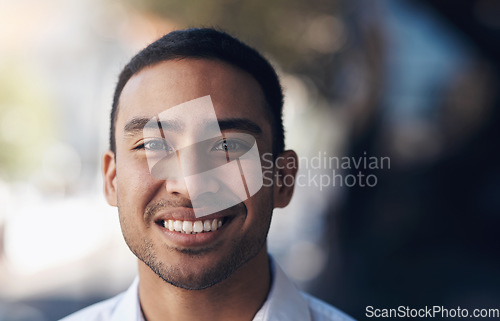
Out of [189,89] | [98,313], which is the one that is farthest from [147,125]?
[98,313]

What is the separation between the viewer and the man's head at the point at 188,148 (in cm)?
158

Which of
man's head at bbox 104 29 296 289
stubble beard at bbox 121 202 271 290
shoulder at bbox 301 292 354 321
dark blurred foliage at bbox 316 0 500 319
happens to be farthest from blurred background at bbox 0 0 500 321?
stubble beard at bbox 121 202 271 290

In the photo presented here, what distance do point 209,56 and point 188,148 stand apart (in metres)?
0.35

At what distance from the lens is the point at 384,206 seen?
22.1 ft

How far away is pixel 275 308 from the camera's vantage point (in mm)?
1915

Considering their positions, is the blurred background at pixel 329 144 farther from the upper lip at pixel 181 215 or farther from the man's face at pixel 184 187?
the upper lip at pixel 181 215

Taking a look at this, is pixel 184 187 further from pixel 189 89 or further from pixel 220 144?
pixel 189 89

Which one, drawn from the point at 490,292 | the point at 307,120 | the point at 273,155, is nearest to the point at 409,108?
the point at 307,120

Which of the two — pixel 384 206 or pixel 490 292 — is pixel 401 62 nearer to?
pixel 384 206

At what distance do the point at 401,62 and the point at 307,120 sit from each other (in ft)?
5.24

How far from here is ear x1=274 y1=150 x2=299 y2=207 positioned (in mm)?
1907

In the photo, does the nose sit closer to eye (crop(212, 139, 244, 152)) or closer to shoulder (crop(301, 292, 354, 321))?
eye (crop(212, 139, 244, 152))

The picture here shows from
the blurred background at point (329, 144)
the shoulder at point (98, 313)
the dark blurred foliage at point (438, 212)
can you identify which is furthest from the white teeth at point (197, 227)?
the dark blurred foliage at point (438, 212)

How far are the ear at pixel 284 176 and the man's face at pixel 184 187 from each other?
14 centimetres
